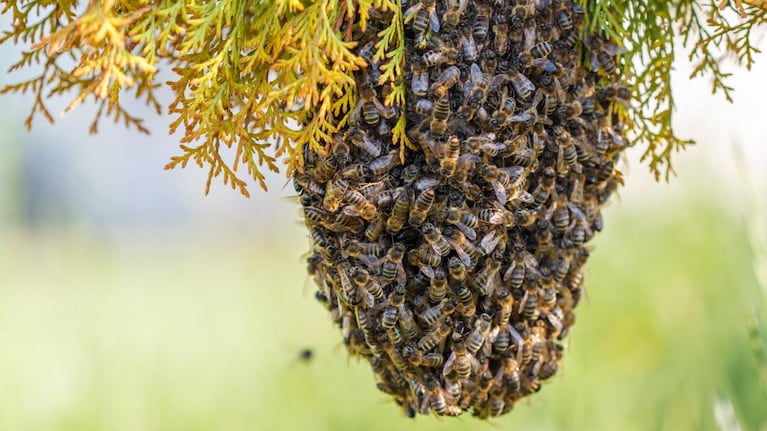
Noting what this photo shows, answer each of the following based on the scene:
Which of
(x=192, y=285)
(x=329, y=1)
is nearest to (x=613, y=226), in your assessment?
(x=192, y=285)

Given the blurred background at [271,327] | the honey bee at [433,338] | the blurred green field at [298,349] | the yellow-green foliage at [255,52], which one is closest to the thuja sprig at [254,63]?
the yellow-green foliage at [255,52]

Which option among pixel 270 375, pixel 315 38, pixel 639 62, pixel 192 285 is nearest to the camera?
pixel 315 38

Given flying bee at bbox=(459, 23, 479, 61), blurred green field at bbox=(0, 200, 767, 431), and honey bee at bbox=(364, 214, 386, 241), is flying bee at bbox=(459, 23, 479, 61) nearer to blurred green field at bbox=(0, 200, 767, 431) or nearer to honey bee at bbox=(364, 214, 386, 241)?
honey bee at bbox=(364, 214, 386, 241)

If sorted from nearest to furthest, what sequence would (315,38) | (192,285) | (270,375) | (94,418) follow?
(315,38)
(94,418)
(270,375)
(192,285)

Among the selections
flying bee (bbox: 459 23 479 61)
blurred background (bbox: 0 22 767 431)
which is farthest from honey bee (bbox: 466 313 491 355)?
blurred background (bbox: 0 22 767 431)

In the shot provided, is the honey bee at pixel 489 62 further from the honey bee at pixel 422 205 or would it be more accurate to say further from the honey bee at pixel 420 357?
the honey bee at pixel 420 357

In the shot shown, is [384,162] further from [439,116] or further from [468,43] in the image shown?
[468,43]

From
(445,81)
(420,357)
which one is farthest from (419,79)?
(420,357)

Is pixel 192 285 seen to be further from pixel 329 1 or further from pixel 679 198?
pixel 329 1
